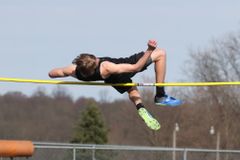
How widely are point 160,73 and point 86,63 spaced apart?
1.18 meters

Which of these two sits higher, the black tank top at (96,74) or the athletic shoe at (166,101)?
the black tank top at (96,74)

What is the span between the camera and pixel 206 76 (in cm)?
4266

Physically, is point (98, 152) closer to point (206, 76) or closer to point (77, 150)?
point (77, 150)

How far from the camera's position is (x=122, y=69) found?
33.4ft

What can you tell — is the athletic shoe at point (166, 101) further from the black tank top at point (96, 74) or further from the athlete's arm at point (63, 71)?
the athlete's arm at point (63, 71)

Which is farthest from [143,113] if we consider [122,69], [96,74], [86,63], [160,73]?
[86,63]

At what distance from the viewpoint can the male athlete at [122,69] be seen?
10.1 metres

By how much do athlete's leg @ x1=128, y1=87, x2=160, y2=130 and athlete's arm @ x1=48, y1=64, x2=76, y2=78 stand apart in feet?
3.24

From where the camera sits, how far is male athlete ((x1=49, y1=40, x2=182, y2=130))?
33.2 ft

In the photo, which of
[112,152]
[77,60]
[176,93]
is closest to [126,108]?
[176,93]

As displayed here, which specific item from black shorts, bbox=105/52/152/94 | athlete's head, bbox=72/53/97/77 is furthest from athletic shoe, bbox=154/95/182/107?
athlete's head, bbox=72/53/97/77

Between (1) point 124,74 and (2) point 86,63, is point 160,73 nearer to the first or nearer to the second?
(1) point 124,74

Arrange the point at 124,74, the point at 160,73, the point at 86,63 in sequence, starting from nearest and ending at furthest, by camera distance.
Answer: the point at 86,63 < the point at 124,74 < the point at 160,73

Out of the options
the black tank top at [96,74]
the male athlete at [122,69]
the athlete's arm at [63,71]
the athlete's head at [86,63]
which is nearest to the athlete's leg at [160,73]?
the male athlete at [122,69]
